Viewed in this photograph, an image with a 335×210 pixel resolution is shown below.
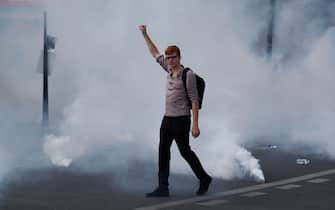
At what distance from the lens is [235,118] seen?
16906mm

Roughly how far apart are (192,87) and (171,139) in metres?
0.60

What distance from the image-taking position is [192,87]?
1082 centimetres

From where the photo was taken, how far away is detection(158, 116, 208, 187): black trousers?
430 inches

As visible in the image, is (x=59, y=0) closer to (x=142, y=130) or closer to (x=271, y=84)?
(x=142, y=130)

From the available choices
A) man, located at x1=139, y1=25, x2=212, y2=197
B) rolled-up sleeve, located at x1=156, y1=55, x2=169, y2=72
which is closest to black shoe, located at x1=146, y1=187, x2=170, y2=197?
man, located at x1=139, y1=25, x2=212, y2=197

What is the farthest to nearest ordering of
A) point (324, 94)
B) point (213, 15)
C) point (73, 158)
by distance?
point (324, 94) → point (213, 15) → point (73, 158)

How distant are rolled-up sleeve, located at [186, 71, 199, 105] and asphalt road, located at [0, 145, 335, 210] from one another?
1.01 meters

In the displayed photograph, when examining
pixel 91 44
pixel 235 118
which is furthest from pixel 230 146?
pixel 235 118

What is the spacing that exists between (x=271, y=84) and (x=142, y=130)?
538 centimetres

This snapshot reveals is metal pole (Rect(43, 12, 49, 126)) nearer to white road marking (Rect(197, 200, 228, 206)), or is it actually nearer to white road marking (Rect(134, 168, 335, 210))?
white road marking (Rect(134, 168, 335, 210))

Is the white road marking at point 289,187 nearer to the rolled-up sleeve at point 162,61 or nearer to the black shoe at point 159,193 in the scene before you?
the black shoe at point 159,193

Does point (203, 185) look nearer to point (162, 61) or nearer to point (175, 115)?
point (175, 115)

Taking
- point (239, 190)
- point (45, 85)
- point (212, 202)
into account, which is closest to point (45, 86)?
point (45, 85)

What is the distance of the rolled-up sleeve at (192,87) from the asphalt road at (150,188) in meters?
1.01
